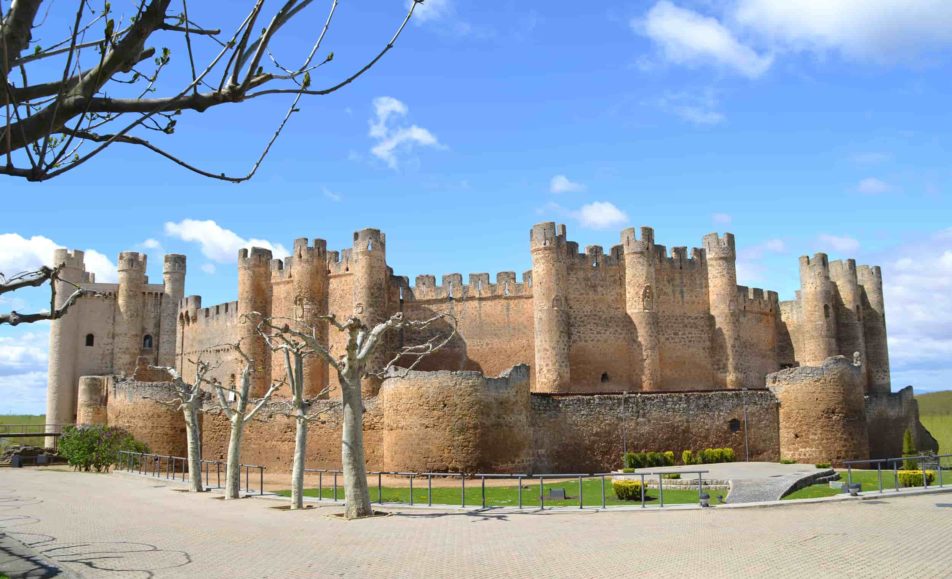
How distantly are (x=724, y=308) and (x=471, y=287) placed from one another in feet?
40.2

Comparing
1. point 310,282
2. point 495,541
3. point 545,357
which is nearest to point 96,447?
point 310,282

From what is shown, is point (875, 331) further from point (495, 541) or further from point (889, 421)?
point (495, 541)

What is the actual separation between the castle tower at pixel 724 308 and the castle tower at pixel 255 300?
71.9 feet

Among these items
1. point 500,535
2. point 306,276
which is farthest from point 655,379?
point 500,535

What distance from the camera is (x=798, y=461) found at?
30.9 meters

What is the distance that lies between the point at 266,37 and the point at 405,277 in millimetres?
35780

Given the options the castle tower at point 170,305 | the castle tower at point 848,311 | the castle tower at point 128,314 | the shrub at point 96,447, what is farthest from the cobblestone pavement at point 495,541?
the castle tower at point 170,305

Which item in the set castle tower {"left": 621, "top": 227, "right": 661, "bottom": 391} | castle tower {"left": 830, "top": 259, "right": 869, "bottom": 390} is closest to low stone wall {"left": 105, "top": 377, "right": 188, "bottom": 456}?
castle tower {"left": 621, "top": 227, "right": 661, "bottom": 391}

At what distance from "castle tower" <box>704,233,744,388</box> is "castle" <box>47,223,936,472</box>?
82mm

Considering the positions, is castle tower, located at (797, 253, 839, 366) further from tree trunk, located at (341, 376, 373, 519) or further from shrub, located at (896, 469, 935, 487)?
tree trunk, located at (341, 376, 373, 519)

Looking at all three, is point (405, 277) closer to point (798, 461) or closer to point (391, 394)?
point (391, 394)

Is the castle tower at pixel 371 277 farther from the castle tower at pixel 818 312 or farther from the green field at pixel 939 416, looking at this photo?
the green field at pixel 939 416

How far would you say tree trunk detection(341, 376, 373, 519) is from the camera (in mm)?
17609

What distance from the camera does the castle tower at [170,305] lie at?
48.7 m
